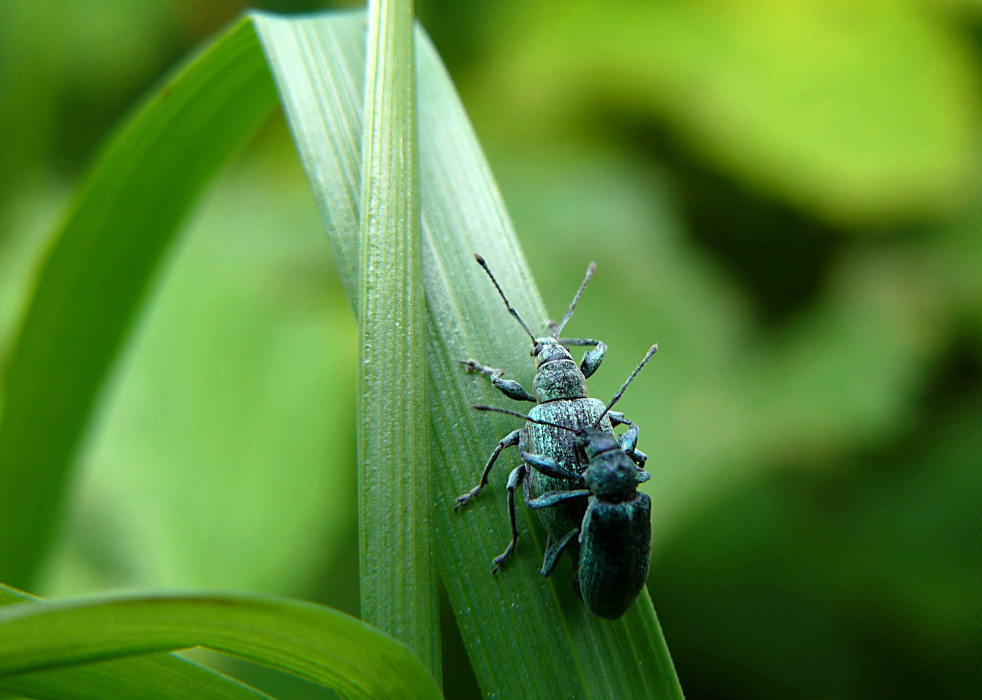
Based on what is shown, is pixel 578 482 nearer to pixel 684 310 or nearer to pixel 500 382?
pixel 500 382

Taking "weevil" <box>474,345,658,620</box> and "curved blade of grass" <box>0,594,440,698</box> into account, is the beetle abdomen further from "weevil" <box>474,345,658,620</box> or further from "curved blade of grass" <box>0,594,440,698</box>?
"curved blade of grass" <box>0,594,440,698</box>

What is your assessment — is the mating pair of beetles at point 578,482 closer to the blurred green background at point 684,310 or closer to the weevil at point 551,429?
the weevil at point 551,429

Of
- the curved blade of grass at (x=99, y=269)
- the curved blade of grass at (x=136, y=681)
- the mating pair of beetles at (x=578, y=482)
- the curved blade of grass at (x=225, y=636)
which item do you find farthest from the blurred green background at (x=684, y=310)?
the curved blade of grass at (x=225, y=636)

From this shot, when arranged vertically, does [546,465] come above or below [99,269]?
below

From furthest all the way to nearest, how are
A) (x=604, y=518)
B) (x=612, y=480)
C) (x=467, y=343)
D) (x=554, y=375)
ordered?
(x=554, y=375), (x=612, y=480), (x=604, y=518), (x=467, y=343)

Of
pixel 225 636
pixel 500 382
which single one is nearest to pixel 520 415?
pixel 500 382

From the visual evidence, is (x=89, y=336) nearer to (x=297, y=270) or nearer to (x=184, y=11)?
(x=297, y=270)
